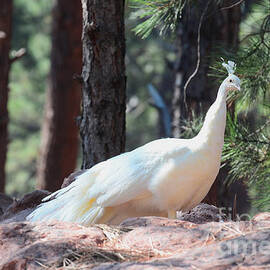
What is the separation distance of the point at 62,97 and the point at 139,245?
7.06 metres

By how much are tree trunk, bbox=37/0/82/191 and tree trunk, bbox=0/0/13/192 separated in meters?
1.88

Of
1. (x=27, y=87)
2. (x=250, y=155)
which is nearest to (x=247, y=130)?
(x=250, y=155)

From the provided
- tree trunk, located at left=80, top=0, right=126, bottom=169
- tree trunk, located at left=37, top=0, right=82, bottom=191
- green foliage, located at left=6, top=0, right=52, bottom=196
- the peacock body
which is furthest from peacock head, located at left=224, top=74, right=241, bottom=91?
green foliage, located at left=6, top=0, right=52, bottom=196

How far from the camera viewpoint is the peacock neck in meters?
4.28

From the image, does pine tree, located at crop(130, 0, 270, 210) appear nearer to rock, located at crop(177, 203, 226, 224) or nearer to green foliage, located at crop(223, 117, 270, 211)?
green foliage, located at crop(223, 117, 270, 211)

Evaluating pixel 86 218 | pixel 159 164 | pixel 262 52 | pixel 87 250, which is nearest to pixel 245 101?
pixel 262 52

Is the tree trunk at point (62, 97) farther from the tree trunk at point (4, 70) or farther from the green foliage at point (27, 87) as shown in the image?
the green foliage at point (27, 87)

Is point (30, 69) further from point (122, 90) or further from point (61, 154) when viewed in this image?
point (122, 90)

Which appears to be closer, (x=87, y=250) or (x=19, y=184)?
(x=87, y=250)

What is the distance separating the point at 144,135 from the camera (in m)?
18.5

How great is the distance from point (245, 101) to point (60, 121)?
4963mm

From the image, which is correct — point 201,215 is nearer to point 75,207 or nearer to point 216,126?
point 216,126

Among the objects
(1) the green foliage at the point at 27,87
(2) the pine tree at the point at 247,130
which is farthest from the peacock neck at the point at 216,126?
(1) the green foliage at the point at 27,87

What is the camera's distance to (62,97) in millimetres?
10070
